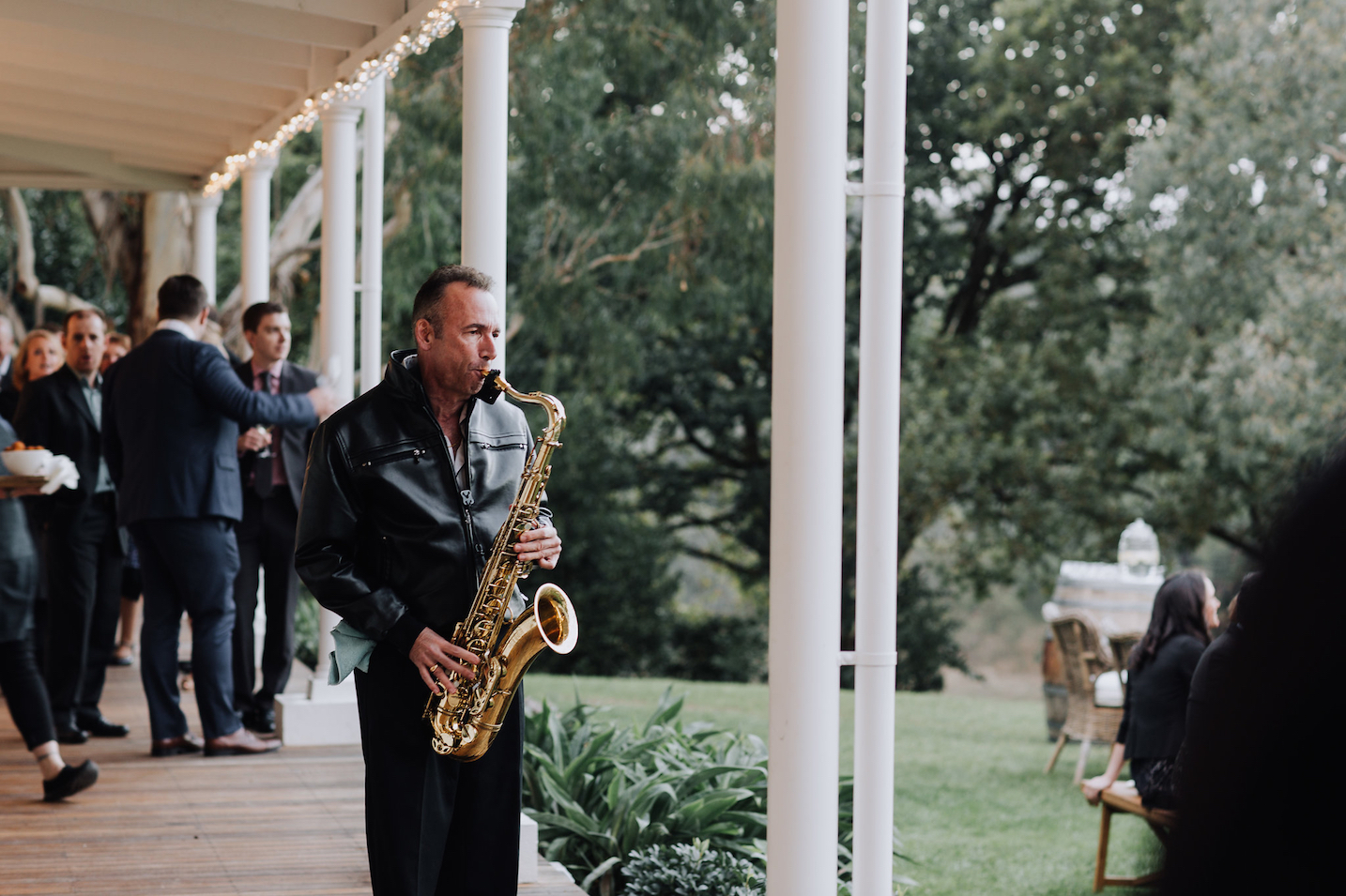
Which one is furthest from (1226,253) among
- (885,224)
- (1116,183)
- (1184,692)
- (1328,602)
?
(1328,602)

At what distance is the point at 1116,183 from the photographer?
57.5 feet

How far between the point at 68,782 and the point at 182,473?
1250mm

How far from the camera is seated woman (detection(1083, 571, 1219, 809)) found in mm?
5727

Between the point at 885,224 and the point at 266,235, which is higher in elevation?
the point at 266,235

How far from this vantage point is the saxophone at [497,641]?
287cm

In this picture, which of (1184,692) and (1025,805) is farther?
(1025,805)

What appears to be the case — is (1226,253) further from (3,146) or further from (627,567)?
(3,146)

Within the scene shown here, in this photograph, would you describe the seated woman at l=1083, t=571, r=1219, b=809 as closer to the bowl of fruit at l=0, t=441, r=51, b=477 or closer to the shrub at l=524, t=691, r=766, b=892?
the shrub at l=524, t=691, r=766, b=892


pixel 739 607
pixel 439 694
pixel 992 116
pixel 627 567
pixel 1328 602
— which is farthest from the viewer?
pixel 739 607

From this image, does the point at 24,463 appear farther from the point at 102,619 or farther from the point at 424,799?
the point at 424,799

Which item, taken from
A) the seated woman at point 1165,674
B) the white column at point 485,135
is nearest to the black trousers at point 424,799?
the white column at point 485,135

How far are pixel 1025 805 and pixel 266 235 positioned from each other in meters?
5.75

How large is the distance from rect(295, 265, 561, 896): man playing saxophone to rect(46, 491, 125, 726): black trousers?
12.4ft

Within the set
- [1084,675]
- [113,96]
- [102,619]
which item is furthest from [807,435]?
[1084,675]
